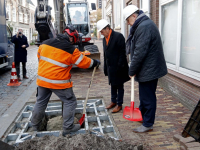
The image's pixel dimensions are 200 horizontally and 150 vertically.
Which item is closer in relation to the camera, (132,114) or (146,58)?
(146,58)

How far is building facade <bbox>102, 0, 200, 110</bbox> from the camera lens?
4758mm

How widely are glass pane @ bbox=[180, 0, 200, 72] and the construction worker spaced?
246cm

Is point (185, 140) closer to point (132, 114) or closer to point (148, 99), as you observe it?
point (148, 99)

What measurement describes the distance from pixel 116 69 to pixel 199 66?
1.76 m

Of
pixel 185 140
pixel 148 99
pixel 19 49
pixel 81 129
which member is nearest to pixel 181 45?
pixel 148 99

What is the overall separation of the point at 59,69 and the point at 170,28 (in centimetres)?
385

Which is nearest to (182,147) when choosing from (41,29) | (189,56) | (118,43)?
(118,43)

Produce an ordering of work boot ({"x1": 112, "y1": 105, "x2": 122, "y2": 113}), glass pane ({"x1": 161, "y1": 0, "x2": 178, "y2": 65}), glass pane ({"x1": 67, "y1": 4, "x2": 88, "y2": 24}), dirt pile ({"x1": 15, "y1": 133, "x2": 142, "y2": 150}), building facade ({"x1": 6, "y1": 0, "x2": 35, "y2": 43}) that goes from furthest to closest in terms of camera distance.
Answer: building facade ({"x1": 6, "y1": 0, "x2": 35, "y2": 43}), glass pane ({"x1": 67, "y1": 4, "x2": 88, "y2": 24}), glass pane ({"x1": 161, "y1": 0, "x2": 178, "y2": 65}), work boot ({"x1": 112, "y1": 105, "x2": 122, "y2": 113}), dirt pile ({"x1": 15, "y1": 133, "x2": 142, "y2": 150})

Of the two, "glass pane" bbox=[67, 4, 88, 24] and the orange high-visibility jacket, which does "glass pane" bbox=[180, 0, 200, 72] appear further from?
"glass pane" bbox=[67, 4, 88, 24]

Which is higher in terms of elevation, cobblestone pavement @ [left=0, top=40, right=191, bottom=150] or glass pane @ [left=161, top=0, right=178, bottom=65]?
glass pane @ [left=161, top=0, right=178, bottom=65]

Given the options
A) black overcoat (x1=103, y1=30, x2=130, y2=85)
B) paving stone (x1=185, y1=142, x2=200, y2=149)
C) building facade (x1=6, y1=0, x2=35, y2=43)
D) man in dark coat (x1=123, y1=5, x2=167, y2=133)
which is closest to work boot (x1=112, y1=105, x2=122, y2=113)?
black overcoat (x1=103, y1=30, x2=130, y2=85)

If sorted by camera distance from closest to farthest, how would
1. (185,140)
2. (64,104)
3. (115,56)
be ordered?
(185,140) < (64,104) < (115,56)

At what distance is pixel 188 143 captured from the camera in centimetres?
313

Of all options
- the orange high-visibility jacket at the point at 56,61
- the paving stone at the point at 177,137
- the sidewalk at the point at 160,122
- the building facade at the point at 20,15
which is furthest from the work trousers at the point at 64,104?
the building facade at the point at 20,15
